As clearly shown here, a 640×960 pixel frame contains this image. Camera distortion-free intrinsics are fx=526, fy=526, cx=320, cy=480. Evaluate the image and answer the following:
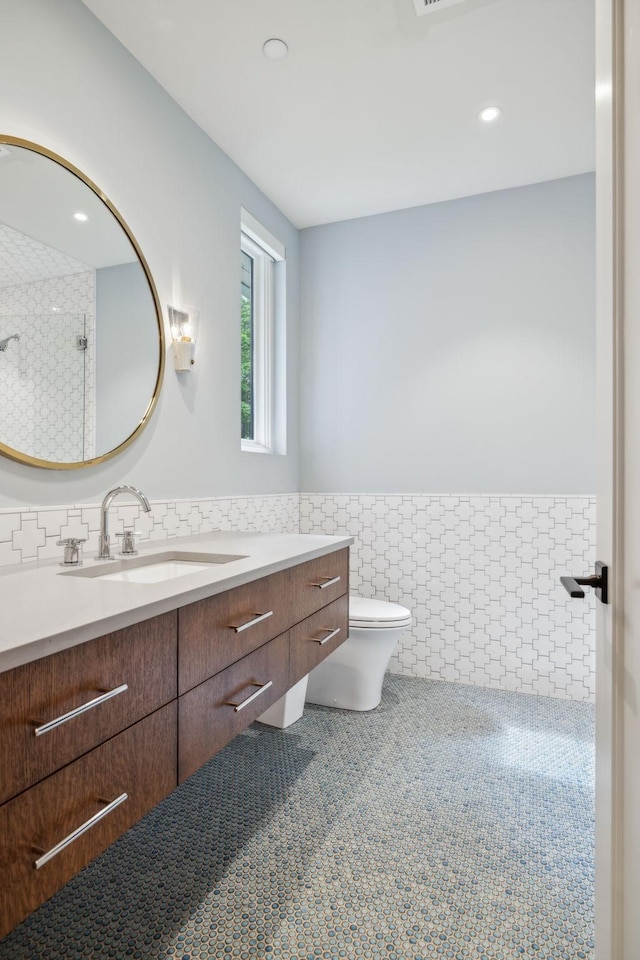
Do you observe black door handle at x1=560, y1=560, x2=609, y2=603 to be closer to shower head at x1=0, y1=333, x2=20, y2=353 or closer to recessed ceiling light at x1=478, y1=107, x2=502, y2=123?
shower head at x1=0, y1=333, x2=20, y2=353

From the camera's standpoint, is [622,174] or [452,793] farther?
[452,793]

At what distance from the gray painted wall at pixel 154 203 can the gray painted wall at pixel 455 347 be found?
0.54 metres

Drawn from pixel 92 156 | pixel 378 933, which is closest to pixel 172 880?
pixel 378 933

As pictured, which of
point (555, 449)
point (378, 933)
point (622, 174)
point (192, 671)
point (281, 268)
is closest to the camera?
point (622, 174)

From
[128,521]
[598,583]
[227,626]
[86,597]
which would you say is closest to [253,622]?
[227,626]

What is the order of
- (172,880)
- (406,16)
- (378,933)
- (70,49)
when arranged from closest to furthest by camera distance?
(378,933), (172,880), (70,49), (406,16)

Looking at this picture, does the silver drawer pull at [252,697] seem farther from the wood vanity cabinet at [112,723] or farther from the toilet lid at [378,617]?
the toilet lid at [378,617]

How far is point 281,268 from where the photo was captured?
3.23 metres

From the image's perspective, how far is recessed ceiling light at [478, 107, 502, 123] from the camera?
228 centimetres

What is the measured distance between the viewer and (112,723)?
93cm

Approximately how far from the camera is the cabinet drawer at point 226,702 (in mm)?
1133

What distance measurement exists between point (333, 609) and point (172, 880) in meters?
0.95

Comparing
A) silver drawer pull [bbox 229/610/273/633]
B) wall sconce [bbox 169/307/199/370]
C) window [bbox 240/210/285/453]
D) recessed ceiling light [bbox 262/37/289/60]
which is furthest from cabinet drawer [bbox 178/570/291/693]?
recessed ceiling light [bbox 262/37/289/60]

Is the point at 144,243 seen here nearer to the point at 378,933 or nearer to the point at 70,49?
the point at 70,49
